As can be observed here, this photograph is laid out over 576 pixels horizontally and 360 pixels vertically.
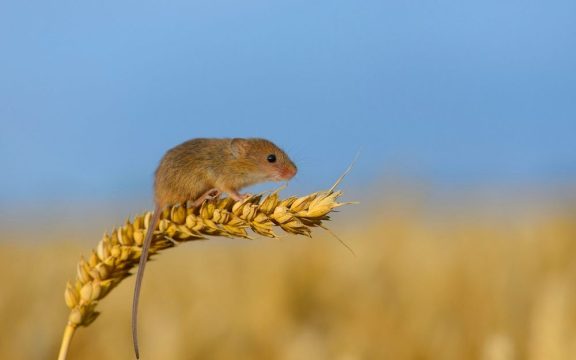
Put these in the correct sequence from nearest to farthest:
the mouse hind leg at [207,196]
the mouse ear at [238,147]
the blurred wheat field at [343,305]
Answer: the mouse hind leg at [207,196] → the blurred wheat field at [343,305] → the mouse ear at [238,147]

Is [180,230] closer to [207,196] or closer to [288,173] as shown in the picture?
[207,196]

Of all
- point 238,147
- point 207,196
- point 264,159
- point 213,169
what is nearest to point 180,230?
point 207,196

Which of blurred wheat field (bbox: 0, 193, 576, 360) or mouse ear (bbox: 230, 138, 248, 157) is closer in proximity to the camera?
blurred wheat field (bbox: 0, 193, 576, 360)

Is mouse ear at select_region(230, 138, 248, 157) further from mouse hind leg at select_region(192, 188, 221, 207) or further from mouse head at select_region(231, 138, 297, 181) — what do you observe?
mouse hind leg at select_region(192, 188, 221, 207)

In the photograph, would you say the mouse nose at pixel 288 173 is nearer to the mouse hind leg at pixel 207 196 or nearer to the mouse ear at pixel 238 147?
the mouse ear at pixel 238 147

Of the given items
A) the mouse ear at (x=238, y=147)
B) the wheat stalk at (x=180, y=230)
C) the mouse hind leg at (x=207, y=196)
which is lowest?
the wheat stalk at (x=180, y=230)

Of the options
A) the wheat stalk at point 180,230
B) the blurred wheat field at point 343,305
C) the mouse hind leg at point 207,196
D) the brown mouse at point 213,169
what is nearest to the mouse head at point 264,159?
the brown mouse at point 213,169

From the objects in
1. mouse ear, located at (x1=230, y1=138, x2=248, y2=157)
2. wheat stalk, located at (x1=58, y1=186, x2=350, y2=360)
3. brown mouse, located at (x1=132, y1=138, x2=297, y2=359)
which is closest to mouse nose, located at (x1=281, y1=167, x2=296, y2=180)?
brown mouse, located at (x1=132, y1=138, x2=297, y2=359)
